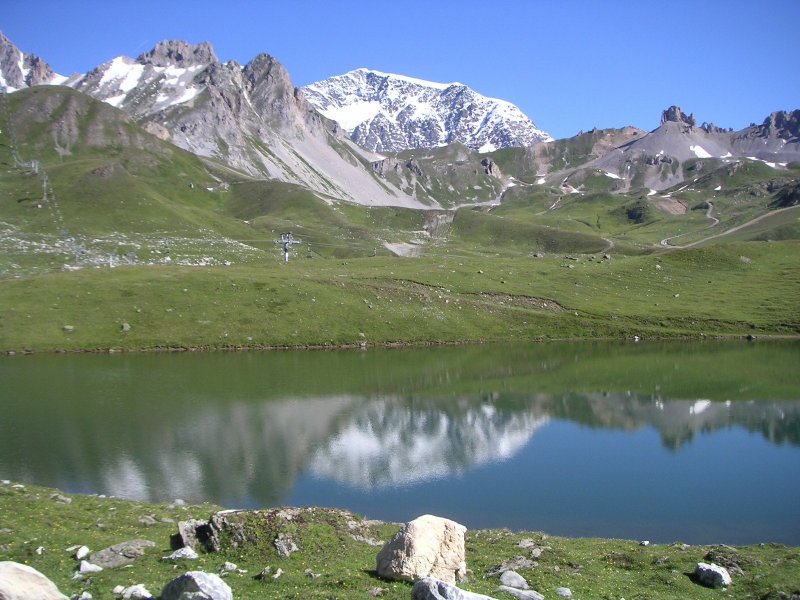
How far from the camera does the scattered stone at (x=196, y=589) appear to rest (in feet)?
45.0

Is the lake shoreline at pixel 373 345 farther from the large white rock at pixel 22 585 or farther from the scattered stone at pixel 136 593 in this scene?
the large white rock at pixel 22 585

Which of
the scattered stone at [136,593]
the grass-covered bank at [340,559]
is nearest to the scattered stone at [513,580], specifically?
the grass-covered bank at [340,559]

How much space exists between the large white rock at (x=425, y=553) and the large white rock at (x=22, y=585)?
8157 millimetres

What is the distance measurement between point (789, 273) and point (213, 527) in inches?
5206

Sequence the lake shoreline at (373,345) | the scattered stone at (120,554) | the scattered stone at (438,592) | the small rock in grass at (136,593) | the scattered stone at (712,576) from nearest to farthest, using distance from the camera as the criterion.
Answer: the scattered stone at (438,592)
the small rock in grass at (136,593)
the scattered stone at (120,554)
the scattered stone at (712,576)
the lake shoreline at (373,345)

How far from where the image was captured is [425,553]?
689 inches

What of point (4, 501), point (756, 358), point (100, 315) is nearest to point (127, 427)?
point (4, 501)

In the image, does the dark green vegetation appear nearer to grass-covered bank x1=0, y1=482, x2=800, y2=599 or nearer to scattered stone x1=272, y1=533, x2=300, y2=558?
grass-covered bank x1=0, y1=482, x2=800, y2=599

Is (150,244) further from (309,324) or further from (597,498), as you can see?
(597,498)

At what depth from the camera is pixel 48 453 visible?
38.3 metres

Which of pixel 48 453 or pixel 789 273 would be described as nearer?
pixel 48 453

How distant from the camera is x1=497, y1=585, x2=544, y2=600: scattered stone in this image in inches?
675

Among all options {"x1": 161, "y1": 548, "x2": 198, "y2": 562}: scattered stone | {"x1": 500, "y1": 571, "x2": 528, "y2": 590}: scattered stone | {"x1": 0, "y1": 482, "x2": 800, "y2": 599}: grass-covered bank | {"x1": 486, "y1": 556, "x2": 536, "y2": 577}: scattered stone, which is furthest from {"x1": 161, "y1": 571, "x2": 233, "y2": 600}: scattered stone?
{"x1": 486, "y1": 556, "x2": 536, "y2": 577}: scattered stone

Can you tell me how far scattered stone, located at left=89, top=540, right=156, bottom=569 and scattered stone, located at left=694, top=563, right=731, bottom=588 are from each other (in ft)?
56.8
